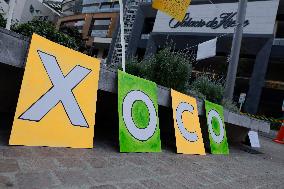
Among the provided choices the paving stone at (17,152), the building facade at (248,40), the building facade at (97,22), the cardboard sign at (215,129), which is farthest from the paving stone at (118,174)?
the building facade at (97,22)

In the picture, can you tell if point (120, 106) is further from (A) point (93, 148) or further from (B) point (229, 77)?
(B) point (229, 77)

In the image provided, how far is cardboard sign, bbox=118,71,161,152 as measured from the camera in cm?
345

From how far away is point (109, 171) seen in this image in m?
2.58

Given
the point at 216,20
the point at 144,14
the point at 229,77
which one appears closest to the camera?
the point at 229,77

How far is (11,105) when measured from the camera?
13.1 ft

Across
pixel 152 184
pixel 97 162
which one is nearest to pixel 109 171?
pixel 97 162

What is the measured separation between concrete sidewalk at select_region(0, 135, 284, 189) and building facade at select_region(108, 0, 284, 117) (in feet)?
55.3

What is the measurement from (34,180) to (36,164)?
320mm

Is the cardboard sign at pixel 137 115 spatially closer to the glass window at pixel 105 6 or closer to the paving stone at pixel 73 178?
the paving stone at pixel 73 178

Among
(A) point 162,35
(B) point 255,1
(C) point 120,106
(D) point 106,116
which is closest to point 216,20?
(B) point 255,1

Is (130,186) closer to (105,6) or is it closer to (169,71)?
(169,71)

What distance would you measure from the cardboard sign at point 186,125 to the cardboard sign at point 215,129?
0.39 meters

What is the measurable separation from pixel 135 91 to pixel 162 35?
936 inches

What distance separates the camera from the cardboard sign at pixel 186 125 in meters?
4.25
